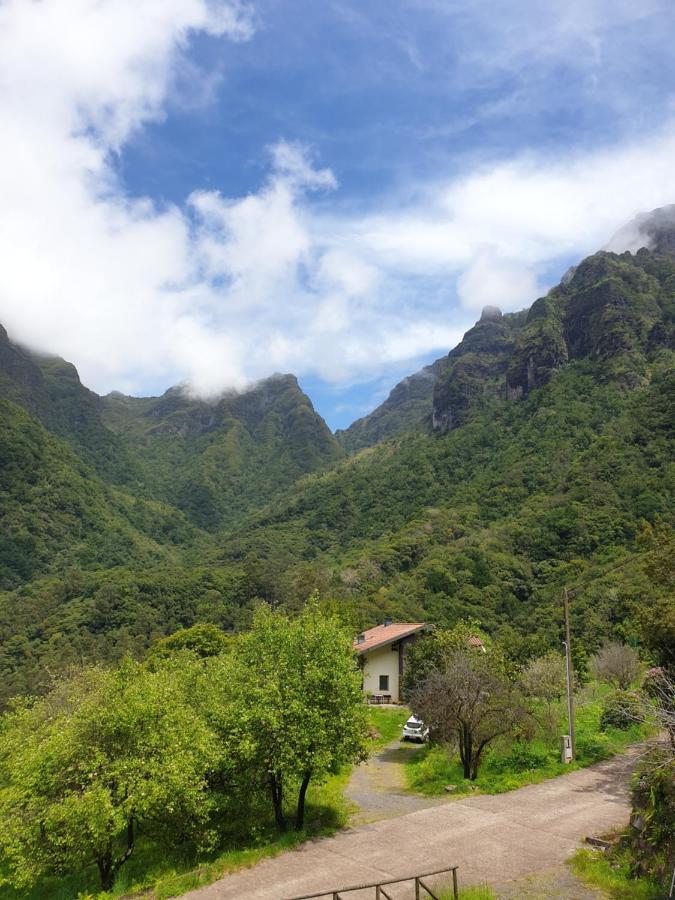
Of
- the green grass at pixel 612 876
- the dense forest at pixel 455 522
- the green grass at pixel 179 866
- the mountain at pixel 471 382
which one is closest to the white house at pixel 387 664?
the dense forest at pixel 455 522

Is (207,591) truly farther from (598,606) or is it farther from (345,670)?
(345,670)

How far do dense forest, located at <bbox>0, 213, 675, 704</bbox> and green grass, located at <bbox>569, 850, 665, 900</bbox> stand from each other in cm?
881

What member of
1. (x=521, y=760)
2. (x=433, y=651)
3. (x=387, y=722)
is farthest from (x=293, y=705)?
(x=387, y=722)

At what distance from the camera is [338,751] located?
15203mm

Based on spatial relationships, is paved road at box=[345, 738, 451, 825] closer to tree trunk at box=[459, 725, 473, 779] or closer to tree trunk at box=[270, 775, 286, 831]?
tree trunk at box=[459, 725, 473, 779]

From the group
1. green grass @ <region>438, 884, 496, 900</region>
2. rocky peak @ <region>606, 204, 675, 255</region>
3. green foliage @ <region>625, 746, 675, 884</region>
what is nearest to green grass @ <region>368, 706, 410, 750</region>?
green grass @ <region>438, 884, 496, 900</region>

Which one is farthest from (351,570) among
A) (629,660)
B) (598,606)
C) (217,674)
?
(217,674)

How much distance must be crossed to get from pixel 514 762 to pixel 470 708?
366 centimetres

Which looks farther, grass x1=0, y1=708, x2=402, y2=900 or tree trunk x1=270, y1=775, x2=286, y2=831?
tree trunk x1=270, y1=775, x2=286, y2=831

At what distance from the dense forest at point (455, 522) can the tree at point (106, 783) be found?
A: 1508 centimetres

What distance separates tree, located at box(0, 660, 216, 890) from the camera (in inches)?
503

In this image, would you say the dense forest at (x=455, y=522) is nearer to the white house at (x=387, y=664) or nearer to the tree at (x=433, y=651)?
the white house at (x=387, y=664)

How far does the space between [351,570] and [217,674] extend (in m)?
69.3

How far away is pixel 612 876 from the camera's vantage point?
35.0ft
